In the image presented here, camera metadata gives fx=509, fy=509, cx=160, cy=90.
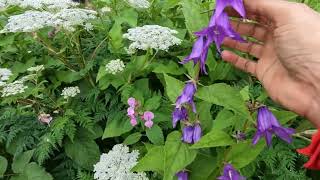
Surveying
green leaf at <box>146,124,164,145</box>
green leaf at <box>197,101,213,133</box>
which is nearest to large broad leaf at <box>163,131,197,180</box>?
green leaf at <box>197,101,213,133</box>

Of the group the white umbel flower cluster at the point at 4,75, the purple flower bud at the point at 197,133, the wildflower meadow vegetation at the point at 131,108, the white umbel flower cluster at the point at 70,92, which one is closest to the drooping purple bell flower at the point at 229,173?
the wildflower meadow vegetation at the point at 131,108

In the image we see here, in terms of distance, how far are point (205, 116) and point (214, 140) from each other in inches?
7.1

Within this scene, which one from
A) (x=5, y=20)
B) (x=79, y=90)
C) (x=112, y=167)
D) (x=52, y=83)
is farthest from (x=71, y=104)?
(x=5, y=20)

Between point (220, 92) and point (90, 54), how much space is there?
89 cm

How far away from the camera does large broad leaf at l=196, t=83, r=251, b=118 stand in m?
1.30

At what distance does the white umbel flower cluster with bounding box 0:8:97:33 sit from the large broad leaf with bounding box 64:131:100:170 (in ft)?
1.34

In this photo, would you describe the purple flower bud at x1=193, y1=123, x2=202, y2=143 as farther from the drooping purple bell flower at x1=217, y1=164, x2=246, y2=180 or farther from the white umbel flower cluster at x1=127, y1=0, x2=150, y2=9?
the white umbel flower cluster at x1=127, y1=0, x2=150, y2=9

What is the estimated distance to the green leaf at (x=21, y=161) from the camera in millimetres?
1818

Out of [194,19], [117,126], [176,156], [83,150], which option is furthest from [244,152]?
[83,150]

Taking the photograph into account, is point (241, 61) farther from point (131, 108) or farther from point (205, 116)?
point (131, 108)

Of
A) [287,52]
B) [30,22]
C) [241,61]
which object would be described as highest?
[287,52]

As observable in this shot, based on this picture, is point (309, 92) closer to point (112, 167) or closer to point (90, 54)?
point (112, 167)

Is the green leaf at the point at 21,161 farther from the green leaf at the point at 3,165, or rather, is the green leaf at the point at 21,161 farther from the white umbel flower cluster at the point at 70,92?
the white umbel flower cluster at the point at 70,92

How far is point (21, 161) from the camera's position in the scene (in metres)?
1.84
